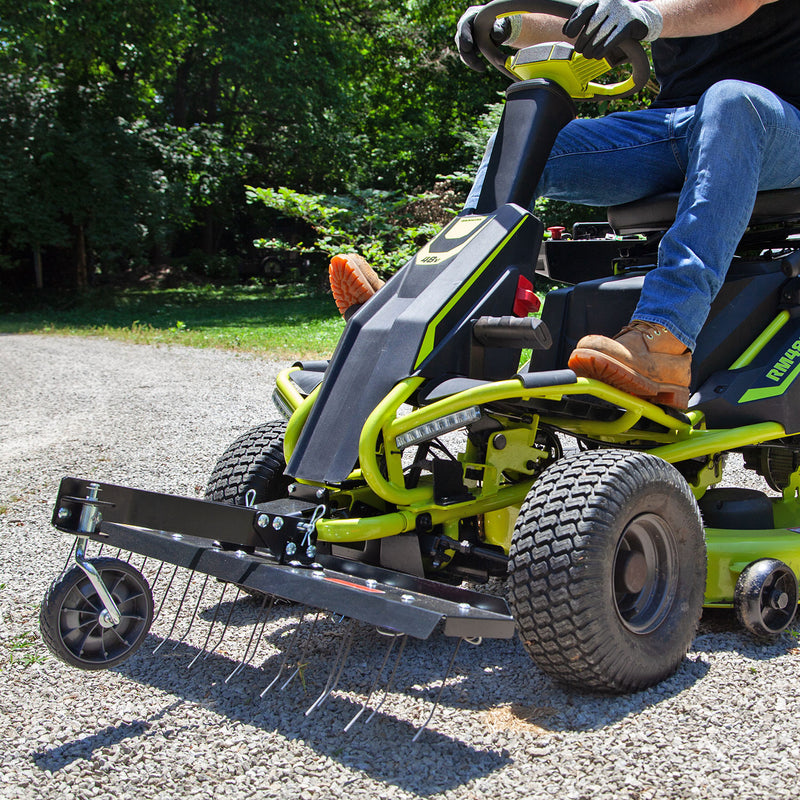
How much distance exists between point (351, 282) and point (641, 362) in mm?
906

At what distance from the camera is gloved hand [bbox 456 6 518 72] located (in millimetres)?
3018

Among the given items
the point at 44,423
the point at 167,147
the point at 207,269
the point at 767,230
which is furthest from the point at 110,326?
the point at 767,230

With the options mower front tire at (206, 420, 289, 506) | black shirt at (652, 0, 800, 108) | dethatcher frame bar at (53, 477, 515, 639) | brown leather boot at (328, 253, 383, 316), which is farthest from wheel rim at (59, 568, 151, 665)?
black shirt at (652, 0, 800, 108)

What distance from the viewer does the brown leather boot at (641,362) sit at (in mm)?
2402

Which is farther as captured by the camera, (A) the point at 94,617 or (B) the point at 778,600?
(B) the point at 778,600

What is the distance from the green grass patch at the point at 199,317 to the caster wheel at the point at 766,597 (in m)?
7.01

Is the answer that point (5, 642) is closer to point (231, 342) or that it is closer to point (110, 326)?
point (231, 342)

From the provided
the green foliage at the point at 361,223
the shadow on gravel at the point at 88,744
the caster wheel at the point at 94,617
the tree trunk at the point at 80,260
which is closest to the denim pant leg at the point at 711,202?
the caster wheel at the point at 94,617

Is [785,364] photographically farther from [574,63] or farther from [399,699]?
[399,699]

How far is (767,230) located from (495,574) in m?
1.58

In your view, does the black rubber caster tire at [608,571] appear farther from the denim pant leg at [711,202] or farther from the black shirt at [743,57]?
the black shirt at [743,57]

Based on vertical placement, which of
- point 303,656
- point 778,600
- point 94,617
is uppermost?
point 94,617

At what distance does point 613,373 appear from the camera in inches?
94.3

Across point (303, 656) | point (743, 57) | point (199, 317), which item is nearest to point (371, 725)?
point (303, 656)
